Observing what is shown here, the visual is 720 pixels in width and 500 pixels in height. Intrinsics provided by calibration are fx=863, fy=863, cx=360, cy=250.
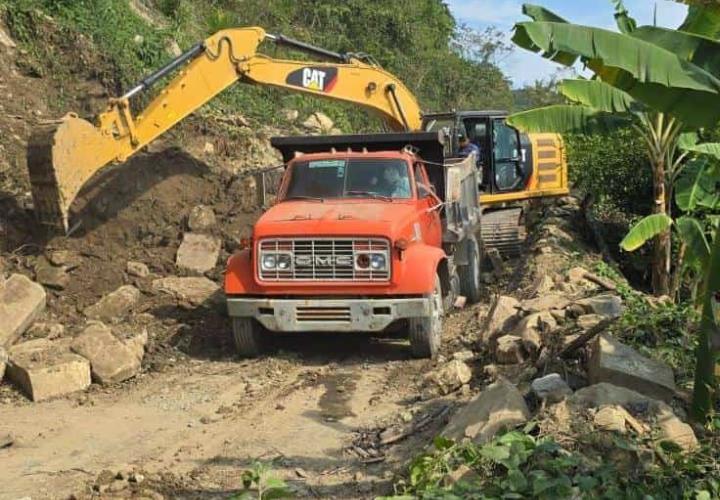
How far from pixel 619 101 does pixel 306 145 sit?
5.39 m

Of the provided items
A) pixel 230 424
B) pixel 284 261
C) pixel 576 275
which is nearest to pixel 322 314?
pixel 284 261

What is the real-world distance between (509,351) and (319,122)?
609 inches

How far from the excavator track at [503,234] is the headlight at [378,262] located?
5.89 meters

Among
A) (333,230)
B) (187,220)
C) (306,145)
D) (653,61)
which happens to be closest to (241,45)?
(306,145)

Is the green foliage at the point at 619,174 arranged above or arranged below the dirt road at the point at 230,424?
above

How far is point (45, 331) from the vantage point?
9750mm

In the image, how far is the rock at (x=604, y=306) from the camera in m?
8.20

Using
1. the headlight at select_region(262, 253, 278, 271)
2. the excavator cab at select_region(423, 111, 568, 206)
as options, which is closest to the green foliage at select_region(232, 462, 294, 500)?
the headlight at select_region(262, 253, 278, 271)

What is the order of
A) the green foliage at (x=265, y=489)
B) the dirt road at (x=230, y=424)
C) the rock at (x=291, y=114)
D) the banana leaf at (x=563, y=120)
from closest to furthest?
the green foliage at (x=265, y=489) → the dirt road at (x=230, y=424) → the banana leaf at (x=563, y=120) → the rock at (x=291, y=114)

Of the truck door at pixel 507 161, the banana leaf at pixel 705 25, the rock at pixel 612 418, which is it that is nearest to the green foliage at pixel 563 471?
the rock at pixel 612 418

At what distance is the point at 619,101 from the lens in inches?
252

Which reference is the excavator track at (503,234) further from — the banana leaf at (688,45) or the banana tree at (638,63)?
the banana leaf at (688,45)

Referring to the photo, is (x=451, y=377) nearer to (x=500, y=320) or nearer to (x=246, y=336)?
(x=500, y=320)

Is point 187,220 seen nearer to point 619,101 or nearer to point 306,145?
point 306,145
